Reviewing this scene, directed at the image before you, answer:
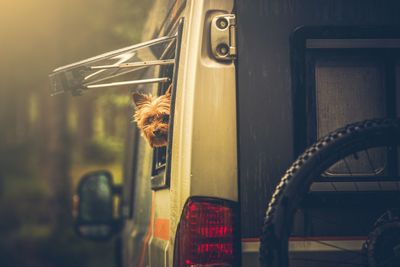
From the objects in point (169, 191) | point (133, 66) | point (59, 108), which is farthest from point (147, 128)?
point (59, 108)

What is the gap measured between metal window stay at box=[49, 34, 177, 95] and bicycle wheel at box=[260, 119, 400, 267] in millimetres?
1290

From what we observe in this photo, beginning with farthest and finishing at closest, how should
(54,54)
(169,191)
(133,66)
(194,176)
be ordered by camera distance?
1. (54,54)
2. (133,66)
3. (169,191)
4. (194,176)

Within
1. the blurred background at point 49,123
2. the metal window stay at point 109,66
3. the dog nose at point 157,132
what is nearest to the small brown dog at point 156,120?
the dog nose at point 157,132

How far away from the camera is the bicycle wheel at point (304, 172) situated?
11.0ft

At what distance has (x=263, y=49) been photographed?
12.2 feet

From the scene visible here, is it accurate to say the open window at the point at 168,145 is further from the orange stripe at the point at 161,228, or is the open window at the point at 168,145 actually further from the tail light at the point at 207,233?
the tail light at the point at 207,233

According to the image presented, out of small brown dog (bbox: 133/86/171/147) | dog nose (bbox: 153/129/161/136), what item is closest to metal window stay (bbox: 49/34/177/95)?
small brown dog (bbox: 133/86/171/147)

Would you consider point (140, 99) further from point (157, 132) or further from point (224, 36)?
point (224, 36)

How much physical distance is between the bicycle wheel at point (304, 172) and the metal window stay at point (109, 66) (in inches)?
50.8

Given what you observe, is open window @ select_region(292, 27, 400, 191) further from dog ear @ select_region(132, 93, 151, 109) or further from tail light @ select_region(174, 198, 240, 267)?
dog ear @ select_region(132, 93, 151, 109)

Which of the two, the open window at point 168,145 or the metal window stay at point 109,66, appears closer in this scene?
the open window at point 168,145

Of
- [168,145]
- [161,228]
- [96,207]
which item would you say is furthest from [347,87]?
[96,207]

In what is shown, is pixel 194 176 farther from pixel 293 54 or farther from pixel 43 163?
pixel 43 163

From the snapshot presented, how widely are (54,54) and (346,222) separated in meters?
18.9
